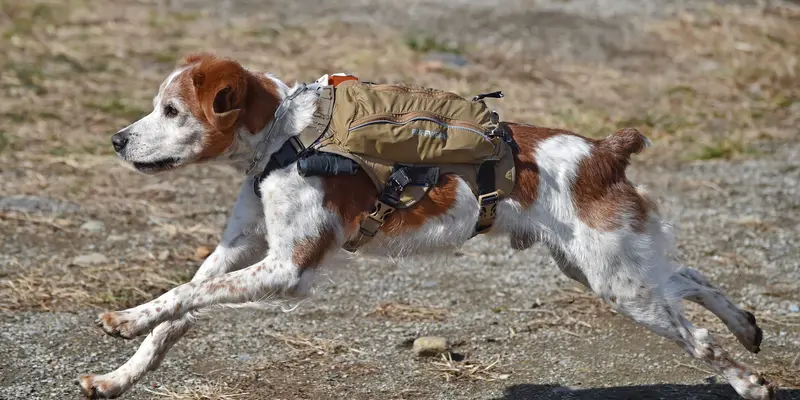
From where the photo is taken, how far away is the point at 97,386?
4426mm

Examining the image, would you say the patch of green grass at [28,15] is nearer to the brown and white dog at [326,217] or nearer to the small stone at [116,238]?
the small stone at [116,238]

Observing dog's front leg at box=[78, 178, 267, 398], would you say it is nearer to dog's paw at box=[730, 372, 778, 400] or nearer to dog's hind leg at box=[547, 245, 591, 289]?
dog's hind leg at box=[547, 245, 591, 289]

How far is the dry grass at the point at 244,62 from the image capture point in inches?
287

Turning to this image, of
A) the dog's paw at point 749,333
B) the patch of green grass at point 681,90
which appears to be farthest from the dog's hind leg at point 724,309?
the patch of green grass at point 681,90

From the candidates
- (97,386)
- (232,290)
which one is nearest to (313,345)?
(232,290)

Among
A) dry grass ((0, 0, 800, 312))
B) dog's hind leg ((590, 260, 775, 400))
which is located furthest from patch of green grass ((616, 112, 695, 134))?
dog's hind leg ((590, 260, 775, 400))

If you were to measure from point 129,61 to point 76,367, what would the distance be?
24.3 ft

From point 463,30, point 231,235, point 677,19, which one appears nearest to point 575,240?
point 231,235

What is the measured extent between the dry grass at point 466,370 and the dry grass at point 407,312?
1.99ft

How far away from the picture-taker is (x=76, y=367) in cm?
508

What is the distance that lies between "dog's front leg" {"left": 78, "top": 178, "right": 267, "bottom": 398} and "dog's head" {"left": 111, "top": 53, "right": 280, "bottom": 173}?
30 centimetres

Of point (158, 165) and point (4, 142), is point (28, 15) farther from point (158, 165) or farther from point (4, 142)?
point (158, 165)

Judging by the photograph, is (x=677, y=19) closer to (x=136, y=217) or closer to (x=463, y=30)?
(x=463, y=30)

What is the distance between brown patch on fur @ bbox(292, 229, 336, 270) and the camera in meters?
4.35
